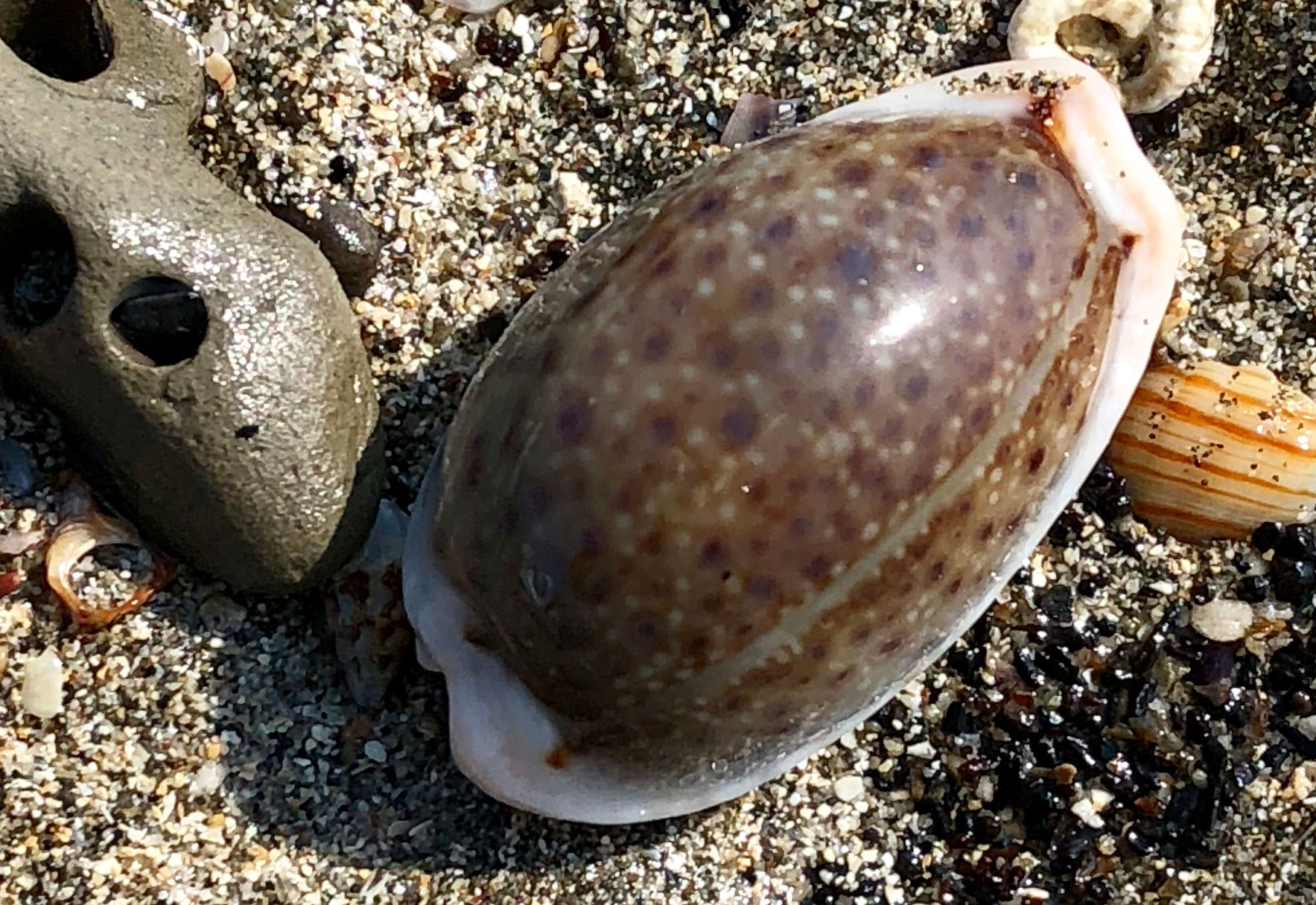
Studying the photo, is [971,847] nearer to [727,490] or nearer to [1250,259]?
[727,490]

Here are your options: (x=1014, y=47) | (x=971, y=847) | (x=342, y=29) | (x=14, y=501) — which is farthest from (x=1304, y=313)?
(x=14, y=501)

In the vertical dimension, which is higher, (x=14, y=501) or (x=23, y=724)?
(x=14, y=501)

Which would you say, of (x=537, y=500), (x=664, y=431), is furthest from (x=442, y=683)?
(x=664, y=431)

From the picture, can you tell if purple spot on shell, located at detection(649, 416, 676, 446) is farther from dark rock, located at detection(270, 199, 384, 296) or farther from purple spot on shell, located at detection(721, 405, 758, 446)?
dark rock, located at detection(270, 199, 384, 296)

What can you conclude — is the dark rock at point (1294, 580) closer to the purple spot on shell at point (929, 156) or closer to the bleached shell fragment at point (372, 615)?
the purple spot on shell at point (929, 156)

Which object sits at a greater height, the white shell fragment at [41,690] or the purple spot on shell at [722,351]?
the purple spot on shell at [722,351]

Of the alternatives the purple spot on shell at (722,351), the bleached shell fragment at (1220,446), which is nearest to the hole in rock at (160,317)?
the purple spot on shell at (722,351)
